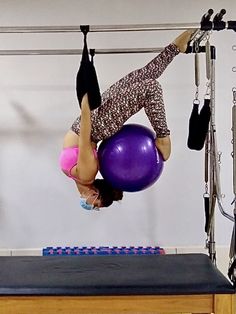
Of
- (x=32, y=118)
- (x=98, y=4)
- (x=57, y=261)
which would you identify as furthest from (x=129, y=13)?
(x=57, y=261)

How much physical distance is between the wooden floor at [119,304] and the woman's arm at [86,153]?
23.1 inches

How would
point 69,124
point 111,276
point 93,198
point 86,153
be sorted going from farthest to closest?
point 69,124 < point 93,198 < point 86,153 < point 111,276

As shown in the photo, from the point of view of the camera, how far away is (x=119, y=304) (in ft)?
6.52

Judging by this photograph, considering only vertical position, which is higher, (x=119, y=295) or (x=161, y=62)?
(x=161, y=62)

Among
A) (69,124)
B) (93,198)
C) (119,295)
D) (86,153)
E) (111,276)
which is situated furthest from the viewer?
(69,124)

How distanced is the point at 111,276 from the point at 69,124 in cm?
160

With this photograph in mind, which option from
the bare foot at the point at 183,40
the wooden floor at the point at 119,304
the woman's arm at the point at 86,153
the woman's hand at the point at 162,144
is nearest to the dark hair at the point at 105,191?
the woman's arm at the point at 86,153

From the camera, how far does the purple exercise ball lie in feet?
7.33

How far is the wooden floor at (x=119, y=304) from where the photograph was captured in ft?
6.48

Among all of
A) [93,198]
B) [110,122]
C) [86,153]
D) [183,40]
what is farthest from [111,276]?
[183,40]

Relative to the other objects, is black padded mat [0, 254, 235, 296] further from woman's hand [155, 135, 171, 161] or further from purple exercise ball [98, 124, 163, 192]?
woman's hand [155, 135, 171, 161]

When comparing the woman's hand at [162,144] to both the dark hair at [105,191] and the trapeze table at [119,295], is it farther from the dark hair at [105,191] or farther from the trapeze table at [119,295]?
the trapeze table at [119,295]

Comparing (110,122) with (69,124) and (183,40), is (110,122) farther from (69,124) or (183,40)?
(69,124)

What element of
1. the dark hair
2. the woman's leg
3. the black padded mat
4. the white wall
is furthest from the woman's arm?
the white wall
